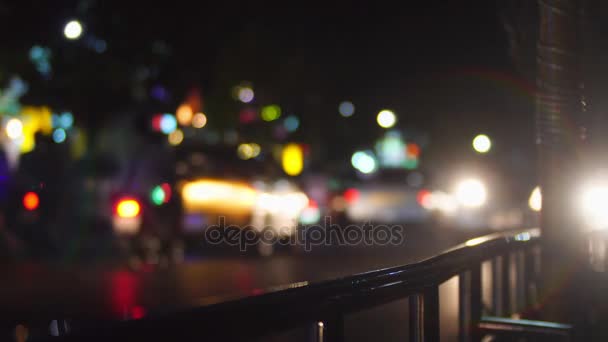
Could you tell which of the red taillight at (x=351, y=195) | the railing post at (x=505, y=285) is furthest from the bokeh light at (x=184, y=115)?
the railing post at (x=505, y=285)

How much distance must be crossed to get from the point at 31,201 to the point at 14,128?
678cm

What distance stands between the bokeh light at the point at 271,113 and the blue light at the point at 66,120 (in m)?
6.75

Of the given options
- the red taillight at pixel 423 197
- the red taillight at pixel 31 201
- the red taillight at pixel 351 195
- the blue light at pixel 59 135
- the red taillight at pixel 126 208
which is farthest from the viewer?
the red taillight at pixel 423 197

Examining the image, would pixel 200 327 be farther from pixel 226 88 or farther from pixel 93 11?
pixel 226 88

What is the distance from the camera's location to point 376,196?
1159 inches

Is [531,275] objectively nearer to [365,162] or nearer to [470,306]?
[470,306]

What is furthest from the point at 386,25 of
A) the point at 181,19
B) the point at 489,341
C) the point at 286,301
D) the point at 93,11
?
the point at 286,301

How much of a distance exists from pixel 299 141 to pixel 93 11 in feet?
34.3

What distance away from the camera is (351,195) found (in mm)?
28859

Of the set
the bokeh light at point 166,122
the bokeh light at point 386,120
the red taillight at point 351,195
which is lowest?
the red taillight at point 351,195

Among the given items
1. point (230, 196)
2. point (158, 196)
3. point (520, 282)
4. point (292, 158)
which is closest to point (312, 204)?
point (230, 196)

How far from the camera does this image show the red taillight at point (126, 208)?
19406 millimetres

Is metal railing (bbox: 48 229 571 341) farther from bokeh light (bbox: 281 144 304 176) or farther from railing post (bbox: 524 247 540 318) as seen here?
bokeh light (bbox: 281 144 304 176)

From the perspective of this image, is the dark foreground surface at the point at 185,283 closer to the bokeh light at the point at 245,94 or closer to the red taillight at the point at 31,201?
the red taillight at the point at 31,201
